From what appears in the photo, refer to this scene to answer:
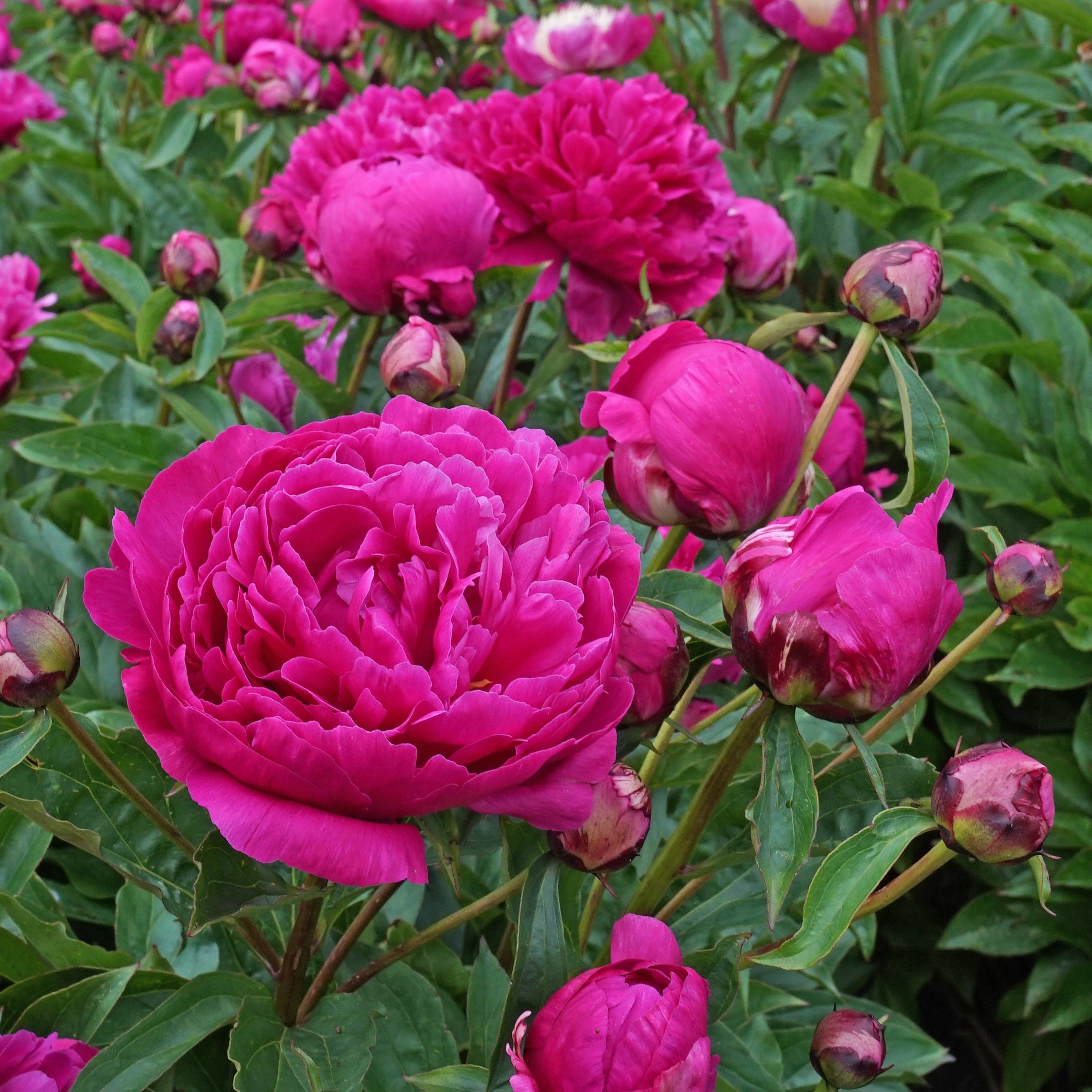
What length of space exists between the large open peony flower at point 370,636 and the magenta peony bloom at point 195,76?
3.91 ft

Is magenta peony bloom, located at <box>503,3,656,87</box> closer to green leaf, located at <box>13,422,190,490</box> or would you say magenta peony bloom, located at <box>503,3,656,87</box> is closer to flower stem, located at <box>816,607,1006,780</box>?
green leaf, located at <box>13,422,190,490</box>

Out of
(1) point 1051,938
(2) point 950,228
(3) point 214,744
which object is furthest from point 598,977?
(2) point 950,228

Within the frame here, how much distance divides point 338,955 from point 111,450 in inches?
17.8

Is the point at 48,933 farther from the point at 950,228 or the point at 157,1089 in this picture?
the point at 950,228

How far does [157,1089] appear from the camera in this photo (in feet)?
1.75

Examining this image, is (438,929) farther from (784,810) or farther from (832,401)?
(832,401)

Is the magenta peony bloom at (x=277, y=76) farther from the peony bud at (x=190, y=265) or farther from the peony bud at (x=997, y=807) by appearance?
the peony bud at (x=997, y=807)

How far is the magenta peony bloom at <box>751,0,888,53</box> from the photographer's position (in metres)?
1.34

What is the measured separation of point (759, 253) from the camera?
906 millimetres

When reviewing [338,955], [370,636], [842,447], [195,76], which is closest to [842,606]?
[370,636]

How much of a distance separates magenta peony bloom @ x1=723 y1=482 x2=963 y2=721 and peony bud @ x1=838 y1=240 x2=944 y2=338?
0.14m

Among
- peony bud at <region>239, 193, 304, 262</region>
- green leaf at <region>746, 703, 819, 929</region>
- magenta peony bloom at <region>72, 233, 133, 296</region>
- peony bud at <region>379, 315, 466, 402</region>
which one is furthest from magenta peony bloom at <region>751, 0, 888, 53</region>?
green leaf at <region>746, 703, 819, 929</region>

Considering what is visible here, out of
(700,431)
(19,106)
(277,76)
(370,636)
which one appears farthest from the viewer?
(19,106)

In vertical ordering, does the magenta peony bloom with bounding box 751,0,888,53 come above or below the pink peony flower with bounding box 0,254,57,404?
above
